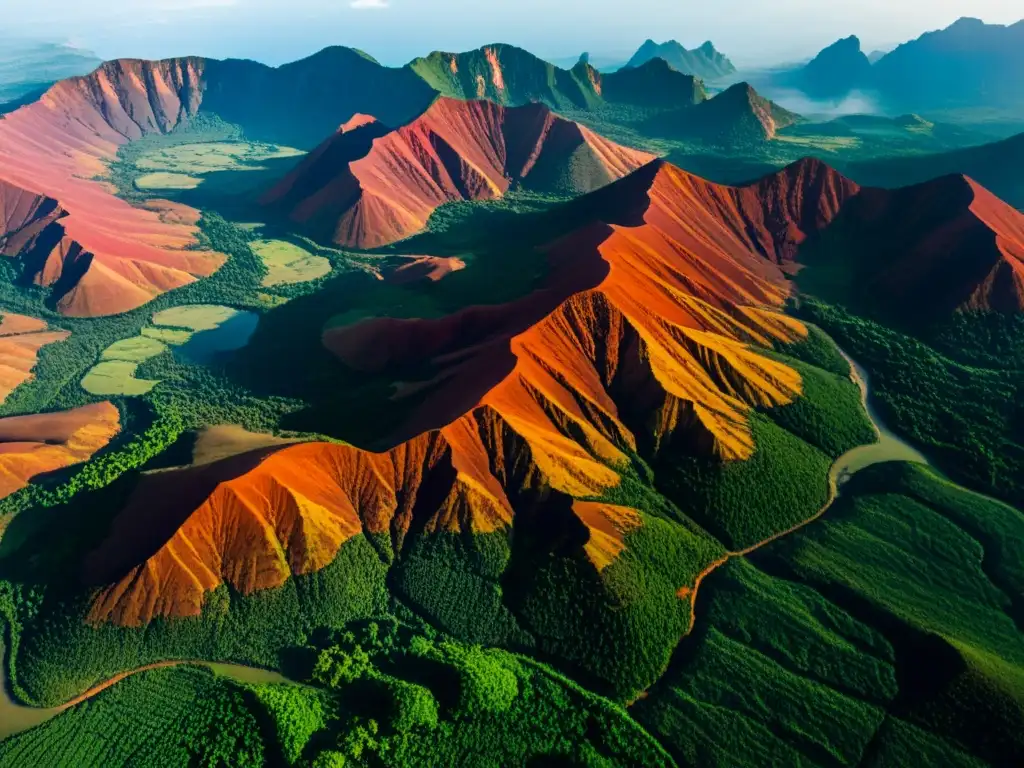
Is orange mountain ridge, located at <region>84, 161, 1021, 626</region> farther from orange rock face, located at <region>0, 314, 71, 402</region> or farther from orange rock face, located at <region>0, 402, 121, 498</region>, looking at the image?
orange rock face, located at <region>0, 314, 71, 402</region>

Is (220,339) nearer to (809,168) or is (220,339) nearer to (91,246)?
(91,246)

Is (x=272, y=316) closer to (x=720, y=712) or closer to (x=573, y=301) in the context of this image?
(x=573, y=301)

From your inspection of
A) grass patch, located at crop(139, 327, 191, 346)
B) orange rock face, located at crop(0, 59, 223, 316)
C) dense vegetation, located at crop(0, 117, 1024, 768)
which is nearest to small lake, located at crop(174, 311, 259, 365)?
grass patch, located at crop(139, 327, 191, 346)

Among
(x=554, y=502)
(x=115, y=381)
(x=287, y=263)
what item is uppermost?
(x=554, y=502)

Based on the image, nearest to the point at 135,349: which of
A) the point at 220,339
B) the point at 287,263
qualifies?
the point at 220,339

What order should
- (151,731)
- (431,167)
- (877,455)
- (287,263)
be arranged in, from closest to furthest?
(151,731), (877,455), (287,263), (431,167)

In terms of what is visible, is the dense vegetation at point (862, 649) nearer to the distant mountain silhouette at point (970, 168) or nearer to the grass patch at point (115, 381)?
the grass patch at point (115, 381)

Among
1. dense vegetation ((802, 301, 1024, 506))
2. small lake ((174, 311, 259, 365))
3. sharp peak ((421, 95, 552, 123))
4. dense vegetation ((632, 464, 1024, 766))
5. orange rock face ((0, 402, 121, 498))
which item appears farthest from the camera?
sharp peak ((421, 95, 552, 123))
